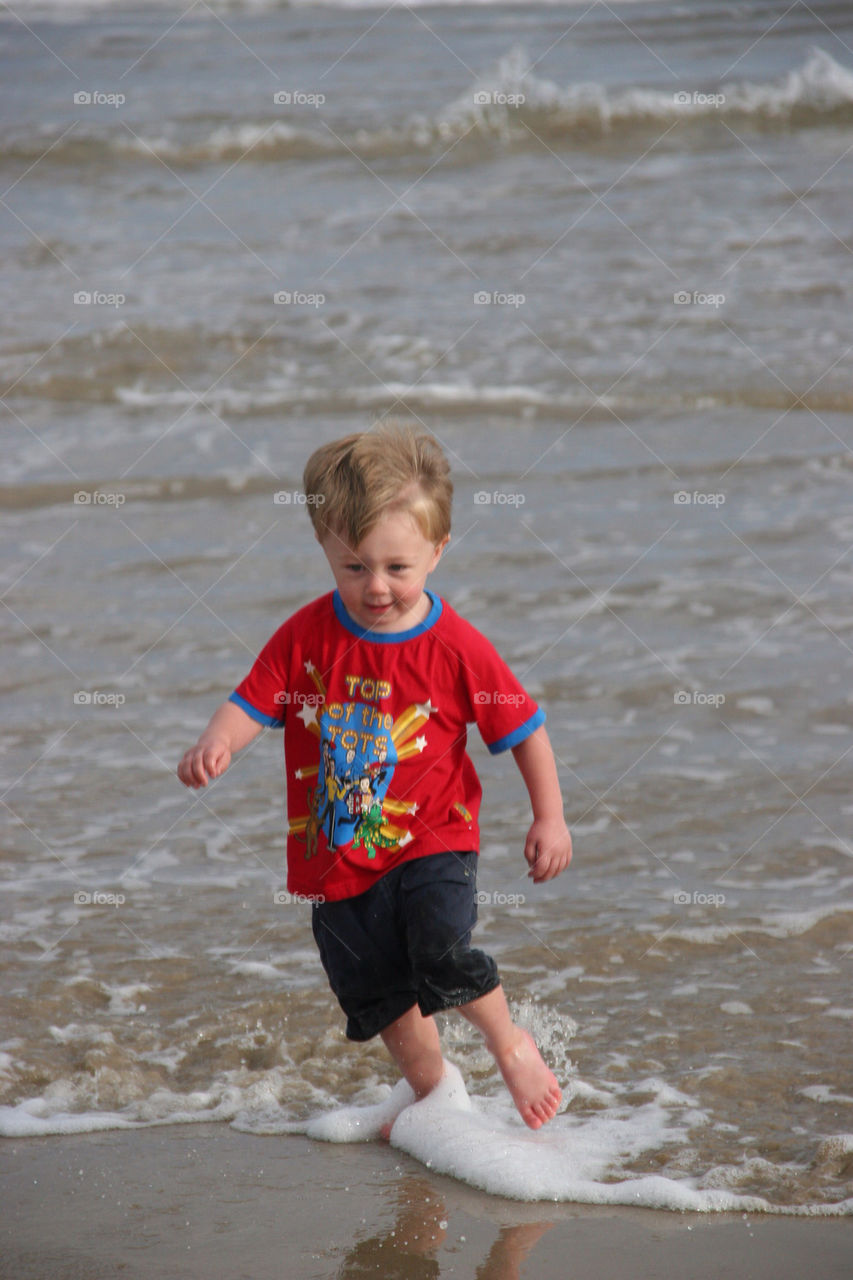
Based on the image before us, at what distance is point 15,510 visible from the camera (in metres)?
7.34

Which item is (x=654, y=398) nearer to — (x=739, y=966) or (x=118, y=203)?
(x=739, y=966)

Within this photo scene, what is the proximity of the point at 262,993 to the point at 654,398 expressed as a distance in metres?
5.92

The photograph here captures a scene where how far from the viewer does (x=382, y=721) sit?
293 cm

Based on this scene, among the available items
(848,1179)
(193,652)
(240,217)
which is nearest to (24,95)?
(240,217)

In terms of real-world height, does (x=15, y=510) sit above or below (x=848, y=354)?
below
